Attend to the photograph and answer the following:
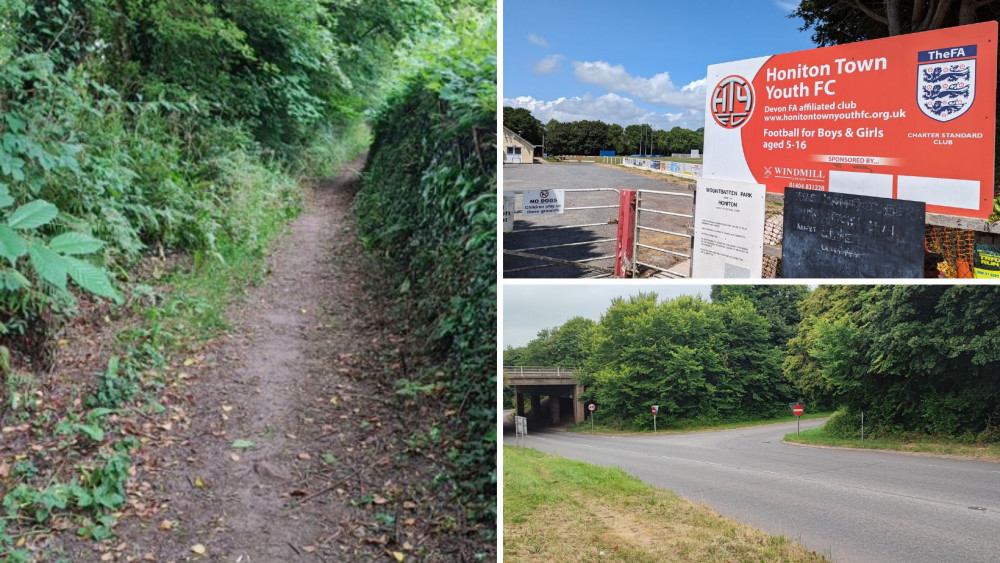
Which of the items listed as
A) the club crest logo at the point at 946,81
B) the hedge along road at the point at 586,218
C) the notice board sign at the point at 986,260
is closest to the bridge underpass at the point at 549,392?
the hedge along road at the point at 586,218

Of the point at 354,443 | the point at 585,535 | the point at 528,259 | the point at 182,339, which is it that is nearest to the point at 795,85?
the point at 528,259

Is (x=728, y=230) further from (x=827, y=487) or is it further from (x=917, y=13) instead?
(x=917, y=13)

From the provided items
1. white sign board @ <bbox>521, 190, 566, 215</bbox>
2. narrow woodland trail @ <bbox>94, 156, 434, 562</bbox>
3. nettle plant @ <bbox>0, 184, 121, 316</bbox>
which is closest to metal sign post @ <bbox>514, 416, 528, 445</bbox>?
white sign board @ <bbox>521, 190, 566, 215</bbox>

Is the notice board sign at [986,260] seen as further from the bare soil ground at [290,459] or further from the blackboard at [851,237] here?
the bare soil ground at [290,459]

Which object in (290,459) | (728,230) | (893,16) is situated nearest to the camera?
(728,230)

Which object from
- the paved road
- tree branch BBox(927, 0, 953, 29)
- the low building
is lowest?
the paved road

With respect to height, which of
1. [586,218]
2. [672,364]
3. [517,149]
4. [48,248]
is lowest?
[672,364]

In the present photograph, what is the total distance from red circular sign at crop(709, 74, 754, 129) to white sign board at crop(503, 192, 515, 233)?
132 cm

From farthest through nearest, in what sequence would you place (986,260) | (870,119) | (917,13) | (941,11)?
1. (917,13)
2. (941,11)
3. (870,119)
4. (986,260)

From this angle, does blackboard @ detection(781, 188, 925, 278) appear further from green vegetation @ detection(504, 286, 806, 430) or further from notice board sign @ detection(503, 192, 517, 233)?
notice board sign @ detection(503, 192, 517, 233)

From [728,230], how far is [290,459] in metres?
3.57

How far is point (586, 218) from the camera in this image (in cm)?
325

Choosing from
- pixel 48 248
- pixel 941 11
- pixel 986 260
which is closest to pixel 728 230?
pixel 986 260

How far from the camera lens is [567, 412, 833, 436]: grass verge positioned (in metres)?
3.16
